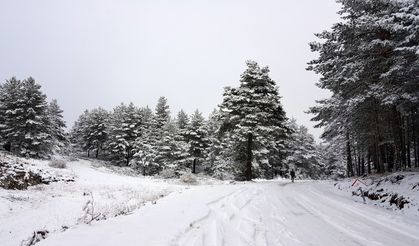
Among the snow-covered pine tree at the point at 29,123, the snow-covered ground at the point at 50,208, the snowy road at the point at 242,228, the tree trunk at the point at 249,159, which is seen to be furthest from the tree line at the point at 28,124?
the snowy road at the point at 242,228

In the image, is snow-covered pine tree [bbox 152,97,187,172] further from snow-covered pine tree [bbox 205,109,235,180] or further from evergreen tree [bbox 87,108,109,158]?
evergreen tree [bbox 87,108,109,158]

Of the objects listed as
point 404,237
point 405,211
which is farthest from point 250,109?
point 404,237

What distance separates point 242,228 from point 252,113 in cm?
2222

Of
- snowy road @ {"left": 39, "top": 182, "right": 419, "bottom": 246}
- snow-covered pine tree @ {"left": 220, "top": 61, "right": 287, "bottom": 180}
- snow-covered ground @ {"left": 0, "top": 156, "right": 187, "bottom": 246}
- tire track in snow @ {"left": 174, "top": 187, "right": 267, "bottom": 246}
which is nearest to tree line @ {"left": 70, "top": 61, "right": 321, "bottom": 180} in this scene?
snow-covered pine tree @ {"left": 220, "top": 61, "right": 287, "bottom": 180}

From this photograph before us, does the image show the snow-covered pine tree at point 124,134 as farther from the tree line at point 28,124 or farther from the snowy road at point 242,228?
the snowy road at point 242,228

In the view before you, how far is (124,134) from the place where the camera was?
57875mm

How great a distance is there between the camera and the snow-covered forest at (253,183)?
750 centimetres

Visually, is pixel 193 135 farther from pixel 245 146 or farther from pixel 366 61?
pixel 366 61

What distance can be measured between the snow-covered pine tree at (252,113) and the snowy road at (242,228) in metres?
17.9

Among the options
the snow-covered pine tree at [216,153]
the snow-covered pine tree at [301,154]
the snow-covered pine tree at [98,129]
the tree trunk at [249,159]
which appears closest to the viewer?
the tree trunk at [249,159]

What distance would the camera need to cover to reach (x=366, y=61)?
17703mm

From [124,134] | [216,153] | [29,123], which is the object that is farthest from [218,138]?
[124,134]

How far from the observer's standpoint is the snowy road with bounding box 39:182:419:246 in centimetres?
612

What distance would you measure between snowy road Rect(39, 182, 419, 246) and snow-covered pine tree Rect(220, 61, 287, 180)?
17936 millimetres
